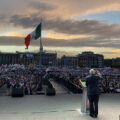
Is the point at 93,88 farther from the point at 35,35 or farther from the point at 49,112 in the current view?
the point at 35,35

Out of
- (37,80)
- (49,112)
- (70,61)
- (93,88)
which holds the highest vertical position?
(70,61)

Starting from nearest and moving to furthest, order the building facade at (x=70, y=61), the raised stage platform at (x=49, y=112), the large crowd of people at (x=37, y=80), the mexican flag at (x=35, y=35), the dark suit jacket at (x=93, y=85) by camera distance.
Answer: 1. the dark suit jacket at (x=93, y=85)
2. the raised stage platform at (x=49, y=112)
3. the large crowd of people at (x=37, y=80)
4. the mexican flag at (x=35, y=35)
5. the building facade at (x=70, y=61)

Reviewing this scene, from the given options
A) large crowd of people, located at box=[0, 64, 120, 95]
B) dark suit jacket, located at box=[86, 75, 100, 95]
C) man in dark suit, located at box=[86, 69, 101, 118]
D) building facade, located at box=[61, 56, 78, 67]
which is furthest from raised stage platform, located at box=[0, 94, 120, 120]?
building facade, located at box=[61, 56, 78, 67]

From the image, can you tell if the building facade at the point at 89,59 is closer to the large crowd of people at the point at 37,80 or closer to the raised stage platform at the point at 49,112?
the large crowd of people at the point at 37,80

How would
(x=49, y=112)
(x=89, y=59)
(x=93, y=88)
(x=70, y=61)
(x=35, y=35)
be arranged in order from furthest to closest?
(x=89, y=59)
(x=70, y=61)
(x=35, y=35)
(x=49, y=112)
(x=93, y=88)

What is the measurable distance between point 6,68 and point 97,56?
408 feet

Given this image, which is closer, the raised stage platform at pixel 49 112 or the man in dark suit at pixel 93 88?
the man in dark suit at pixel 93 88

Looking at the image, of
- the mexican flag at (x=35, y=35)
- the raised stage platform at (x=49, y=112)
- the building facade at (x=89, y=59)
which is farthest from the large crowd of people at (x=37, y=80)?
the building facade at (x=89, y=59)

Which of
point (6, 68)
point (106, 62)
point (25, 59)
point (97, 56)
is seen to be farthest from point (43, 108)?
point (106, 62)

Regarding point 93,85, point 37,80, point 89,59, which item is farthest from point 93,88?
point 89,59

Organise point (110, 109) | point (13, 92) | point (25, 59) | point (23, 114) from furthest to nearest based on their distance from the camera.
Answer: point (25, 59) < point (13, 92) < point (110, 109) < point (23, 114)

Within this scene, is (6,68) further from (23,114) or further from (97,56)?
(97,56)

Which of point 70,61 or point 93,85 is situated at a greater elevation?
point 70,61

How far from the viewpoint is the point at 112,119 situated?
191 inches
